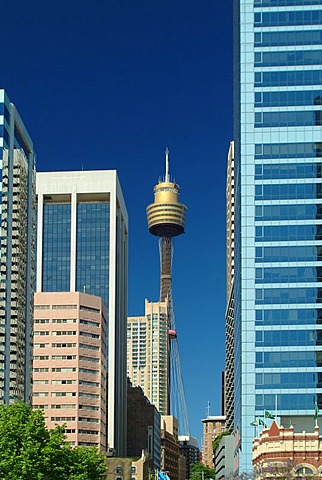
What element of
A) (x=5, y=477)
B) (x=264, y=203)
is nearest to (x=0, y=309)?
(x=264, y=203)

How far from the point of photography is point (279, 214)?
14100 centimetres

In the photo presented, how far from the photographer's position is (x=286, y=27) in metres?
144

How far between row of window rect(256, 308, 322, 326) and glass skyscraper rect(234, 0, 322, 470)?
127 mm

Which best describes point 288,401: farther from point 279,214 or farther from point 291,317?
point 279,214

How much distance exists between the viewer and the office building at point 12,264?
185m

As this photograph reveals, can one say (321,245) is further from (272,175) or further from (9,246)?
(9,246)

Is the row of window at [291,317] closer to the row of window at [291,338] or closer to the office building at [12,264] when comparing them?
the row of window at [291,338]

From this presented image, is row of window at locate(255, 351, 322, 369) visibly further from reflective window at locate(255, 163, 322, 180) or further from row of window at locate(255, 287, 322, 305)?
reflective window at locate(255, 163, 322, 180)

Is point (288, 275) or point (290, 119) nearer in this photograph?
point (288, 275)

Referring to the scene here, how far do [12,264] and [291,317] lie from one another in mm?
70970

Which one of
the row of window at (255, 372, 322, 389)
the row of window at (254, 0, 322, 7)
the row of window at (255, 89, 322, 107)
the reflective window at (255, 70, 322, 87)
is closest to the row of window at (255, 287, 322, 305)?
the row of window at (255, 372, 322, 389)

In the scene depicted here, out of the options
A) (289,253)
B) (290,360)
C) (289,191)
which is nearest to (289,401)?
(290,360)

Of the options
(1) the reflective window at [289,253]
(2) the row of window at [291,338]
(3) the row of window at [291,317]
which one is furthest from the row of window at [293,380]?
(1) the reflective window at [289,253]

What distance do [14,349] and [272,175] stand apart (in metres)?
68.8
